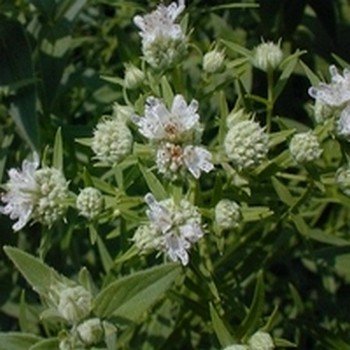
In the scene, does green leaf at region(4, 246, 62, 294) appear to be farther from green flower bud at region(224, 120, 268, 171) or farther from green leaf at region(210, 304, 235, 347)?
green flower bud at region(224, 120, 268, 171)

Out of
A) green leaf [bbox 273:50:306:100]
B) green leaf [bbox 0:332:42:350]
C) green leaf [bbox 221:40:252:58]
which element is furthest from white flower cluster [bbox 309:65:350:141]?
green leaf [bbox 0:332:42:350]

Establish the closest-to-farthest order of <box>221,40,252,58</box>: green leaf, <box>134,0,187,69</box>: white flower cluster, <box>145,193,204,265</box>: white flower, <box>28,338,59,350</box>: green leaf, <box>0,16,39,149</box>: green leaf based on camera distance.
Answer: <box>28,338,59,350</box>: green leaf < <box>145,193,204,265</box>: white flower < <box>134,0,187,69</box>: white flower cluster < <box>221,40,252,58</box>: green leaf < <box>0,16,39,149</box>: green leaf

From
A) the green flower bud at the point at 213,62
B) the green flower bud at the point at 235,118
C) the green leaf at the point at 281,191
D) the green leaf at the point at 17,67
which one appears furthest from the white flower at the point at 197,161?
the green leaf at the point at 17,67

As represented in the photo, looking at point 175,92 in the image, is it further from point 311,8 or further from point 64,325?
point 311,8

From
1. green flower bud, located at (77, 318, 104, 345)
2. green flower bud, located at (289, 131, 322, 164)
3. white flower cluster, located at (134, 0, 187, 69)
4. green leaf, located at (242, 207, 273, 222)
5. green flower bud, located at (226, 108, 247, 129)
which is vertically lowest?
green flower bud, located at (77, 318, 104, 345)

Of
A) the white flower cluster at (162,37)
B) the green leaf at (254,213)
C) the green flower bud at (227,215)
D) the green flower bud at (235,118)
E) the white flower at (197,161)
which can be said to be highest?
the white flower cluster at (162,37)

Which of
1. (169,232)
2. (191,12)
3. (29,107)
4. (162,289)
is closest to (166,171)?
(169,232)

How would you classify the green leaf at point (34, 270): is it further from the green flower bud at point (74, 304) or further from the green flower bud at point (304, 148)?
the green flower bud at point (304, 148)
